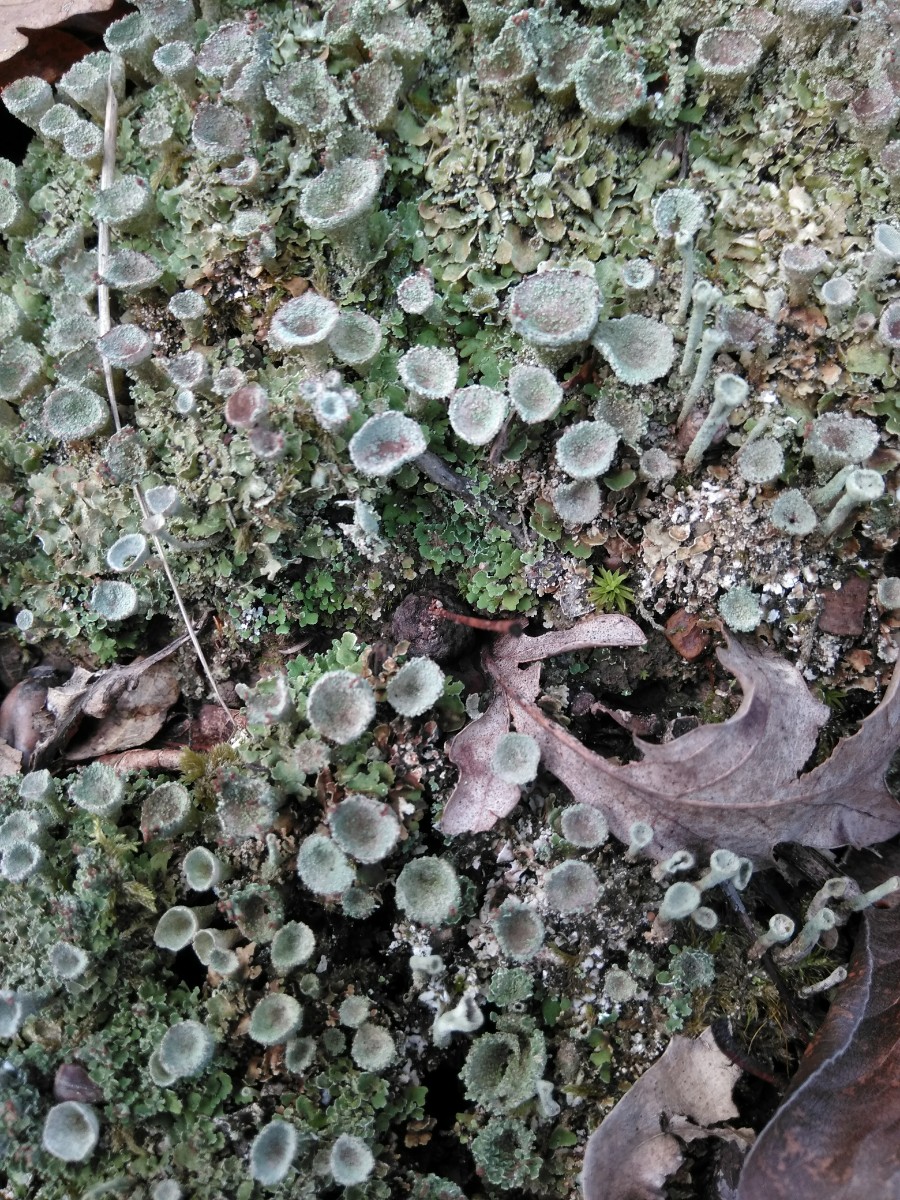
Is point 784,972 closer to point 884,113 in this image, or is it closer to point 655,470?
point 655,470

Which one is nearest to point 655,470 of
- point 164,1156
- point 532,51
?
point 532,51

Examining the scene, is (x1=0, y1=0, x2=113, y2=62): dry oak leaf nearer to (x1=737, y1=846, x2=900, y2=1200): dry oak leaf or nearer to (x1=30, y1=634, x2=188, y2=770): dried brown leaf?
(x1=30, y1=634, x2=188, y2=770): dried brown leaf

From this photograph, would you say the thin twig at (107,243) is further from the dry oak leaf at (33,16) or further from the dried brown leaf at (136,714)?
the dried brown leaf at (136,714)

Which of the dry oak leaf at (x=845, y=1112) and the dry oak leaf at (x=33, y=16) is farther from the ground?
the dry oak leaf at (x=33, y=16)

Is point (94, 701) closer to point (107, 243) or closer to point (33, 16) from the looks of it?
point (107, 243)

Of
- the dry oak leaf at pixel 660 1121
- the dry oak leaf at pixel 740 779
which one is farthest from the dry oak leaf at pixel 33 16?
the dry oak leaf at pixel 660 1121
